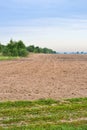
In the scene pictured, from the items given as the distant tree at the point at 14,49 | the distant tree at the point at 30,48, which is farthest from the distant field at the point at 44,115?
the distant tree at the point at 30,48

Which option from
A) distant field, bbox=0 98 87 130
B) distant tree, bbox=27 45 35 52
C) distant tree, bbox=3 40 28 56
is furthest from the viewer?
distant tree, bbox=27 45 35 52

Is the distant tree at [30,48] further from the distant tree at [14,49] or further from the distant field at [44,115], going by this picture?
the distant field at [44,115]

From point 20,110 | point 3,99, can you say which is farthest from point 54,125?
point 3,99

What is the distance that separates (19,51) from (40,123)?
96903 millimetres

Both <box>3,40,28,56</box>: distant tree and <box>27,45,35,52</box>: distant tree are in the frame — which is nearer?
<box>3,40,28,56</box>: distant tree

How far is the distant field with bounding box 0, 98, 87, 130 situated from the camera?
10.3 m

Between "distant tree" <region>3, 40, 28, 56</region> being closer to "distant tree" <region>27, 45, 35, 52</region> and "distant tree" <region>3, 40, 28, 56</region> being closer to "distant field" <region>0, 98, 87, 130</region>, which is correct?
"distant tree" <region>27, 45, 35, 52</region>

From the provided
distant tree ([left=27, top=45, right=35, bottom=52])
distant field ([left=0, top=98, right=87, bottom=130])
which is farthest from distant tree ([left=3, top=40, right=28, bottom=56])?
distant field ([left=0, top=98, right=87, bottom=130])

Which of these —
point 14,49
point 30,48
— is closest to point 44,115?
point 14,49

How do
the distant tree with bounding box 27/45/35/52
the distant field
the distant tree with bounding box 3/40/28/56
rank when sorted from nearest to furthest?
the distant field → the distant tree with bounding box 3/40/28/56 → the distant tree with bounding box 27/45/35/52

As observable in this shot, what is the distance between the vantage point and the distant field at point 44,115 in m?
10.3

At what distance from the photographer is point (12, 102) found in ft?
48.0

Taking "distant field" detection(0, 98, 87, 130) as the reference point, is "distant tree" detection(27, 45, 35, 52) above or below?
below

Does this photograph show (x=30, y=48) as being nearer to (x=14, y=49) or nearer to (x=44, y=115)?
(x=14, y=49)
